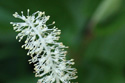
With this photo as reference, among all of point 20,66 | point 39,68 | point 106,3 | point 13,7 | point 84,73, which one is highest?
point 13,7

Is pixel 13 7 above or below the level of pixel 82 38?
above

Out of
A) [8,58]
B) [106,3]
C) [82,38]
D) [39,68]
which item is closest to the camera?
[39,68]

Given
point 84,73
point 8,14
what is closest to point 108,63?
point 84,73

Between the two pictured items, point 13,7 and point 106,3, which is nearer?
point 106,3

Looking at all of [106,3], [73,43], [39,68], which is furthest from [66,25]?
[39,68]

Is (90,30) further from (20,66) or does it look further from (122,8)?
(20,66)

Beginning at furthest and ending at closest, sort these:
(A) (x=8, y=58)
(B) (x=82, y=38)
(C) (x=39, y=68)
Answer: (A) (x=8, y=58)
(B) (x=82, y=38)
(C) (x=39, y=68)

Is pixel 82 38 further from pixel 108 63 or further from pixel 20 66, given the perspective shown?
pixel 20 66
